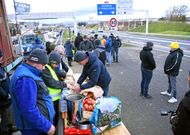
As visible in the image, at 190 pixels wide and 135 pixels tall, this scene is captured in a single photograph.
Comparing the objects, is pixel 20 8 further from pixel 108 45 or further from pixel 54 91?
pixel 54 91

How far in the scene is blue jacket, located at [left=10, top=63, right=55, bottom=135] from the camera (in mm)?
2688

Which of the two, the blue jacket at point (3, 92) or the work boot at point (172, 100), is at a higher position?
the blue jacket at point (3, 92)

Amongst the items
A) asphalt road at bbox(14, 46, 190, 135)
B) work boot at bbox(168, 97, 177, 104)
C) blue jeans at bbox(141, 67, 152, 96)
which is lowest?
asphalt road at bbox(14, 46, 190, 135)

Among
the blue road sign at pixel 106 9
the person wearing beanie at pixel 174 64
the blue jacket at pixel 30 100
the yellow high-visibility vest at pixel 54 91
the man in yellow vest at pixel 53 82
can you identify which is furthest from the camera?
the blue road sign at pixel 106 9

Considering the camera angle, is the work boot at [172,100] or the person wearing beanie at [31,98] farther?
the work boot at [172,100]

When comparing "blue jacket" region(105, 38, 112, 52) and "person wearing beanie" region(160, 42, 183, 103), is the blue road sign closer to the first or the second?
"blue jacket" region(105, 38, 112, 52)

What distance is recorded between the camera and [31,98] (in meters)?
2.70

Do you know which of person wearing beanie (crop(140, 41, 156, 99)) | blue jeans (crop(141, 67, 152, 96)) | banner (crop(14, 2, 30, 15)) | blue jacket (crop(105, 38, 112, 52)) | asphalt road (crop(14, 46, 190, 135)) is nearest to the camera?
asphalt road (crop(14, 46, 190, 135))

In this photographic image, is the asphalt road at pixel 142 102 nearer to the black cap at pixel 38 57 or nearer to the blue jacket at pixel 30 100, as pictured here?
the blue jacket at pixel 30 100

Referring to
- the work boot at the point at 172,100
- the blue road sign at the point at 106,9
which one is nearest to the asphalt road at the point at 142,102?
the work boot at the point at 172,100

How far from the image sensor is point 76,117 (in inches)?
145

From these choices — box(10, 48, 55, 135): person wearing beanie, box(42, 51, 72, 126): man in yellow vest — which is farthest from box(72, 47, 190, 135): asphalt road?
box(10, 48, 55, 135): person wearing beanie

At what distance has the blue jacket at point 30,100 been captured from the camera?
2688 millimetres

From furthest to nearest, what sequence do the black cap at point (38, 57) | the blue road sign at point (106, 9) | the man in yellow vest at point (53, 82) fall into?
the blue road sign at point (106, 9) < the man in yellow vest at point (53, 82) < the black cap at point (38, 57)
